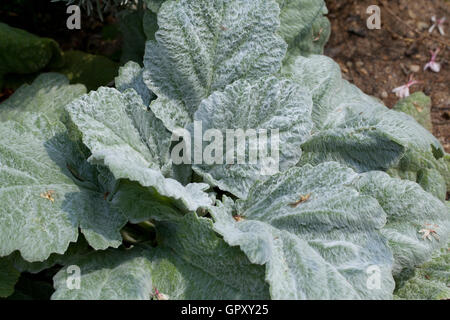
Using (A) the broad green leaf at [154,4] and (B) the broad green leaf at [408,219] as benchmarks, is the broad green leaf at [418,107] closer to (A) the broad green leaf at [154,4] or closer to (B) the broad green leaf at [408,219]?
(B) the broad green leaf at [408,219]

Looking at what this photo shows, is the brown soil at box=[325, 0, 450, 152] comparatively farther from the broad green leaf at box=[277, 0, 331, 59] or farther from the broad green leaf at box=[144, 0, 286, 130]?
the broad green leaf at box=[144, 0, 286, 130]

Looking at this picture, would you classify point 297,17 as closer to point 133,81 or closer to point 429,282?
point 133,81

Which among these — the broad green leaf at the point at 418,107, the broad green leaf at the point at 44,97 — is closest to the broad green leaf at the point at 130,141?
the broad green leaf at the point at 44,97

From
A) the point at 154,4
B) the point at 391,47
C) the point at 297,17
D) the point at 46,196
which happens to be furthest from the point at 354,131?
the point at 391,47

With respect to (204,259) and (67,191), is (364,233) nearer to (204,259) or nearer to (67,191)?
(204,259)

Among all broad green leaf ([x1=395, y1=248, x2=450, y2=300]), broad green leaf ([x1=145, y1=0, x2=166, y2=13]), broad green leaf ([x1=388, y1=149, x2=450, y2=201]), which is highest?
broad green leaf ([x1=145, y1=0, x2=166, y2=13])

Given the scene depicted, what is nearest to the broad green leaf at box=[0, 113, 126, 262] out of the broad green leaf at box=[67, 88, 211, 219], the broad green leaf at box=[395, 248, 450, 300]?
the broad green leaf at box=[67, 88, 211, 219]
